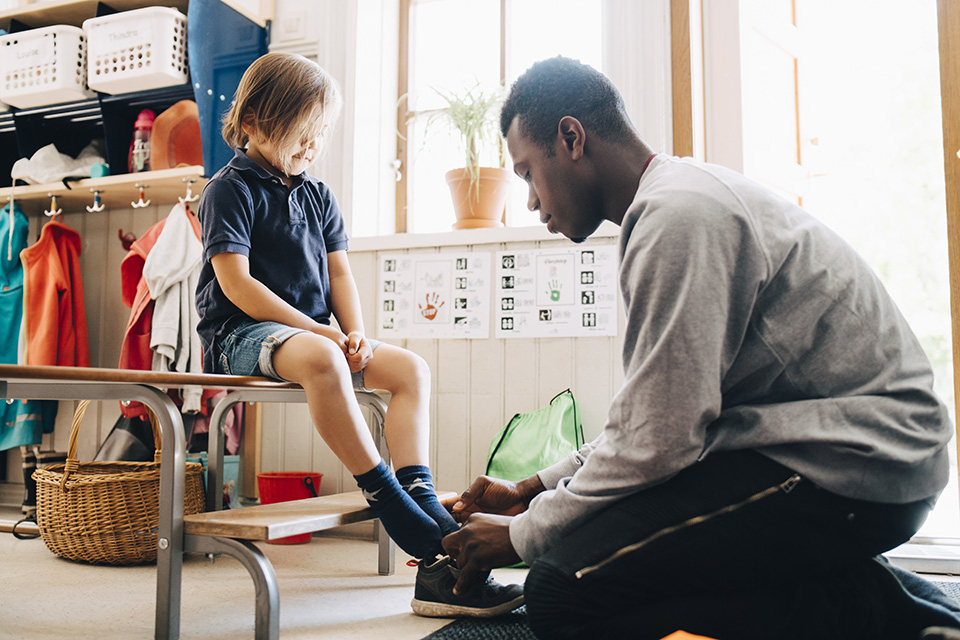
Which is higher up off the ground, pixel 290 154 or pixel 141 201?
pixel 141 201

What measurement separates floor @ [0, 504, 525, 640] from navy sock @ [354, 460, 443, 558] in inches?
5.8

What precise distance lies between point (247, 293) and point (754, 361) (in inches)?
39.1

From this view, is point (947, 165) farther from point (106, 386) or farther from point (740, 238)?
point (106, 386)

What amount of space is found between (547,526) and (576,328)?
4.03 feet

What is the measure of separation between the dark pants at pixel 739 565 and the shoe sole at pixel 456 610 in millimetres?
384

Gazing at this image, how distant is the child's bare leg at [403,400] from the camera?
148 cm

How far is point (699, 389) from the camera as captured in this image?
0.88 meters

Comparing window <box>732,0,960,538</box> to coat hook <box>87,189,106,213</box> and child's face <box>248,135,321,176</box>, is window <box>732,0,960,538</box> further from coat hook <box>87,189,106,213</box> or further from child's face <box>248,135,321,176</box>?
coat hook <box>87,189,106,213</box>

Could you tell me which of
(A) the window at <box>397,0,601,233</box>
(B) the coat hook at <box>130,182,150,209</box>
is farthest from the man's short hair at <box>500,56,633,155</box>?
(B) the coat hook at <box>130,182,150,209</box>

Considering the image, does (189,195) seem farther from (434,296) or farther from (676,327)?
(676,327)

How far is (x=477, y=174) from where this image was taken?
7.94 ft

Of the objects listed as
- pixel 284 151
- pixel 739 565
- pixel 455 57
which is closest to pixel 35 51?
pixel 455 57

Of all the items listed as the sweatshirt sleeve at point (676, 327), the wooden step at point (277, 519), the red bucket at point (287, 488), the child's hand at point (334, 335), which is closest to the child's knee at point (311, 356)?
the child's hand at point (334, 335)

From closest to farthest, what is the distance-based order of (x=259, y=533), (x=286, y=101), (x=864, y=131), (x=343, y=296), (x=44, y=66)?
(x=259, y=533) → (x=286, y=101) → (x=343, y=296) → (x=44, y=66) → (x=864, y=131)
